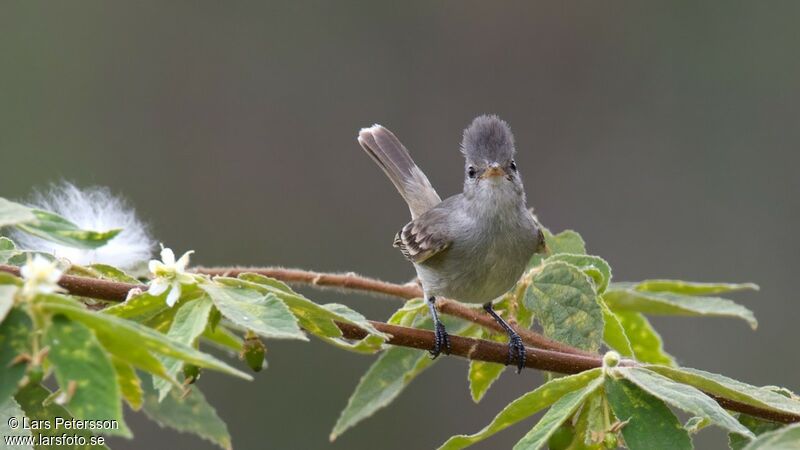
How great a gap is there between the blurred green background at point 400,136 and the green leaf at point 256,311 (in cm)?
606

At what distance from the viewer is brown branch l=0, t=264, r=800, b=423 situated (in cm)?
185

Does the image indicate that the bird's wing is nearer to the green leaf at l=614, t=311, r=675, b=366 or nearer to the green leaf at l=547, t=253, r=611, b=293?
the green leaf at l=614, t=311, r=675, b=366

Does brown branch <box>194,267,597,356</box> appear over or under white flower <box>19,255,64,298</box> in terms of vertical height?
over

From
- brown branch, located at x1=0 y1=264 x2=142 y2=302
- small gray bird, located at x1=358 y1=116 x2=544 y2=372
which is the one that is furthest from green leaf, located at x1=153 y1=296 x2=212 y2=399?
small gray bird, located at x1=358 y1=116 x2=544 y2=372

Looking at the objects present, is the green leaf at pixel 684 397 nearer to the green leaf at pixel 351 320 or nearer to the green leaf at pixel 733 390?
the green leaf at pixel 733 390

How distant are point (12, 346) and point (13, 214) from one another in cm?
23

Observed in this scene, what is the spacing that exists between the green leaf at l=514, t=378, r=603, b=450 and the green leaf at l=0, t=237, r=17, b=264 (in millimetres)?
938

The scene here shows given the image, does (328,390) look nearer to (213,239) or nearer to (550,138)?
(213,239)

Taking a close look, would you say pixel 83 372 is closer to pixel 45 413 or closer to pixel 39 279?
pixel 39 279

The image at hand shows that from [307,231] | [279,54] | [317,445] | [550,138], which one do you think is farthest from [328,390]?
[279,54]

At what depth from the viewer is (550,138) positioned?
9.45m

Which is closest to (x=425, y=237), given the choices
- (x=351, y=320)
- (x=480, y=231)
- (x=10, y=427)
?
(x=480, y=231)

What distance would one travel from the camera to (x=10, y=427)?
169 cm

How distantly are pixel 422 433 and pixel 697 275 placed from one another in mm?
2613
